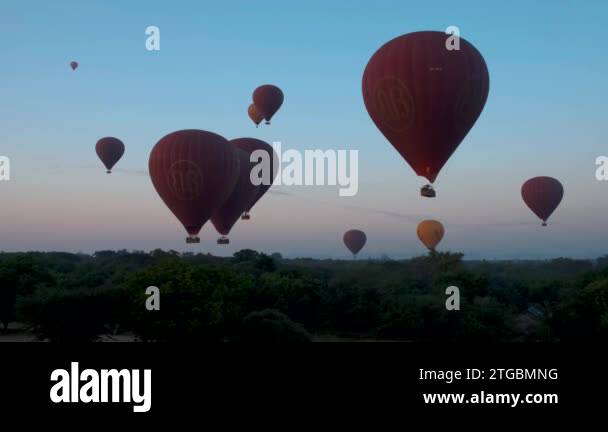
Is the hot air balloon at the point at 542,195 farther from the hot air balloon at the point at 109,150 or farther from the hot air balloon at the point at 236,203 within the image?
the hot air balloon at the point at 109,150

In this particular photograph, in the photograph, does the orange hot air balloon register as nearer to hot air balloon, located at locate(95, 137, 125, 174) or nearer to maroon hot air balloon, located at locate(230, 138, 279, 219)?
maroon hot air balloon, located at locate(230, 138, 279, 219)

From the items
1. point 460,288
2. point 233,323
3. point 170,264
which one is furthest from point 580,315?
point 170,264

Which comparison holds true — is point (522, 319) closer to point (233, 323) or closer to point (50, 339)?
point (233, 323)

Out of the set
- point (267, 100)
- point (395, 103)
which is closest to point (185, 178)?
point (395, 103)

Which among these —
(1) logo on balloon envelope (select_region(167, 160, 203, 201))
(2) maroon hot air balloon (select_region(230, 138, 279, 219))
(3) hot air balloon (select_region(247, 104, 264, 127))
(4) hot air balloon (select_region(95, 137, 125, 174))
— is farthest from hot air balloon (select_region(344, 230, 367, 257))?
(1) logo on balloon envelope (select_region(167, 160, 203, 201))

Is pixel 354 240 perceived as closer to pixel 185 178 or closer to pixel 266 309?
pixel 266 309

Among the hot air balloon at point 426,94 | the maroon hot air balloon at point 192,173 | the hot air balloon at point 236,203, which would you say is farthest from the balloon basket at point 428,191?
the hot air balloon at point 236,203
